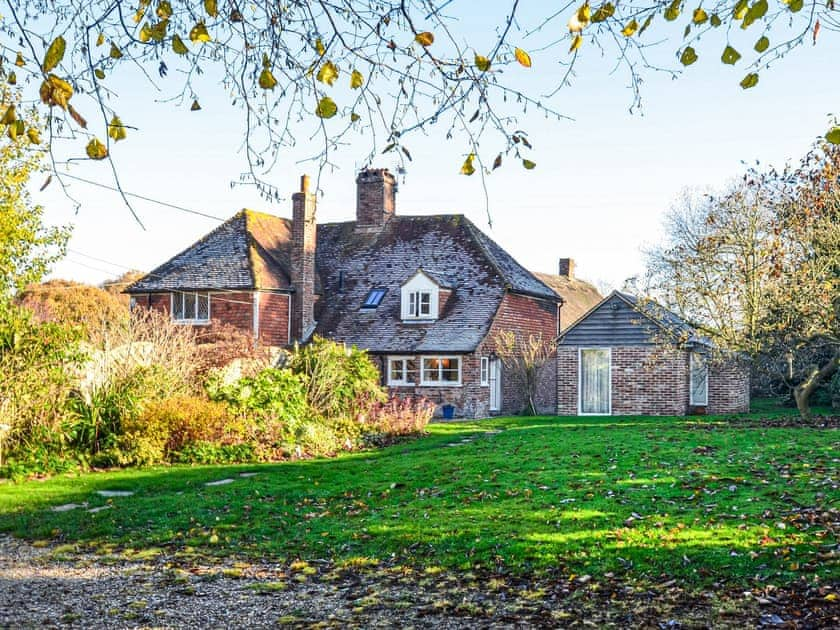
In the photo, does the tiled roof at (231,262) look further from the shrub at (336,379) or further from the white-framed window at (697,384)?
the white-framed window at (697,384)

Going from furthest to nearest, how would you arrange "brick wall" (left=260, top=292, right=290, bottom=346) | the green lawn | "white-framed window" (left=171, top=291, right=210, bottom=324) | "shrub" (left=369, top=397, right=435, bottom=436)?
"white-framed window" (left=171, top=291, right=210, bottom=324)
"brick wall" (left=260, top=292, right=290, bottom=346)
"shrub" (left=369, top=397, right=435, bottom=436)
the green lawn

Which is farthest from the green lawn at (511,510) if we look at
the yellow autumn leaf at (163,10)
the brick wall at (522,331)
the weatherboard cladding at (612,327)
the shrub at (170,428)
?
the brick wall at (522,331)

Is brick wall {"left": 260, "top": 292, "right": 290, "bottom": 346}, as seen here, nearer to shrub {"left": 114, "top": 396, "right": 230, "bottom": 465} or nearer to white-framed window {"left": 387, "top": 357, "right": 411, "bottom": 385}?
white-framed window {"left": 387, "top": 357, "right": 411, "bottom": 385}

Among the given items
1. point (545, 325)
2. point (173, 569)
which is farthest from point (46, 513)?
point (545, 325)

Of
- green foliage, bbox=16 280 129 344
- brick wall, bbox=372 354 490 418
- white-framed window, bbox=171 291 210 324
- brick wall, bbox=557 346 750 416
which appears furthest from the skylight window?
green foliage, bbox=16 280 129 344

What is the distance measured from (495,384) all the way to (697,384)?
23.1 feet

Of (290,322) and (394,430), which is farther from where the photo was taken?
(290,322)

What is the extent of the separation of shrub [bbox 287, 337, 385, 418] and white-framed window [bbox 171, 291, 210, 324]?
38.7ft

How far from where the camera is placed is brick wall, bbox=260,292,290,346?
33.6m

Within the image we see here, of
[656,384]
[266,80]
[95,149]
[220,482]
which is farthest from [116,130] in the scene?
[656,384]

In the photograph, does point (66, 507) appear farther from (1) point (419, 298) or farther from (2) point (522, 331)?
(2) point (522, 331)

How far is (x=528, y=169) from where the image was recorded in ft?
17.8

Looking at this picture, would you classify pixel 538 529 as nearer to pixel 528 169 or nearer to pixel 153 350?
pixel 528 169

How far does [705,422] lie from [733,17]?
1929cm
